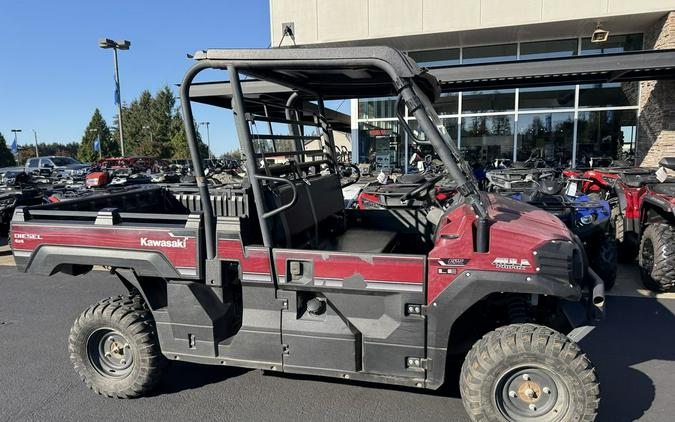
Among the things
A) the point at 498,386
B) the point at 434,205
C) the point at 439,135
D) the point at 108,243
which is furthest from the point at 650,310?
the point at 108,243

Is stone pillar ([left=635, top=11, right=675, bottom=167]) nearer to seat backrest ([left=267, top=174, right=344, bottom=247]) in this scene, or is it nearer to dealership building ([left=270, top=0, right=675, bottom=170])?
dealership building ([left=270, top=0, right=675, bottom=170])

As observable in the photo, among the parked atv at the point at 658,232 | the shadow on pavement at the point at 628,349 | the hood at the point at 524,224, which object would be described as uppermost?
the hood at the point at 524,224

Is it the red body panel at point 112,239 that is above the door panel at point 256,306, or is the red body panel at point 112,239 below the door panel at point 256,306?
above

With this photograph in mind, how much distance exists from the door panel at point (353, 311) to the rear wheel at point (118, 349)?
3.48 ft

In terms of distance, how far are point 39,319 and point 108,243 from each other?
8.89ft

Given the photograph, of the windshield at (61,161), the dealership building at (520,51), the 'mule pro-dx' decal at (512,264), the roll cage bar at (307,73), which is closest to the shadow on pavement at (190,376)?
the roll cage bar at (307,73)

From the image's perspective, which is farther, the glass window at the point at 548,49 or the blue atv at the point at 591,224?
the glass window at the point at 548,49

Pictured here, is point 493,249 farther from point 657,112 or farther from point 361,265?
point 657,112

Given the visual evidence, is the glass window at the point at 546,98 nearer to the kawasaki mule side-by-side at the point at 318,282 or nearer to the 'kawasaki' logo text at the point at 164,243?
the kawasaki mule side-by-side at the point at 318,282

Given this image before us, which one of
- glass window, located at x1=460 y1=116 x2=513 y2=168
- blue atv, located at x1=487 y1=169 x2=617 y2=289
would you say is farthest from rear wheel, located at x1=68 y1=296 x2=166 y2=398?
glass window, located at x1=460 y1=116 x2=513 y2=168

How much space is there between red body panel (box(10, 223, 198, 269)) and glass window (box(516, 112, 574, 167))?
15.2 metres

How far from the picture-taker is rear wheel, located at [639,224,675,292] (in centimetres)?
525

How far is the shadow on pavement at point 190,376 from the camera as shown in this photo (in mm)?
3556

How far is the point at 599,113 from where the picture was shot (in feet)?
51.4
